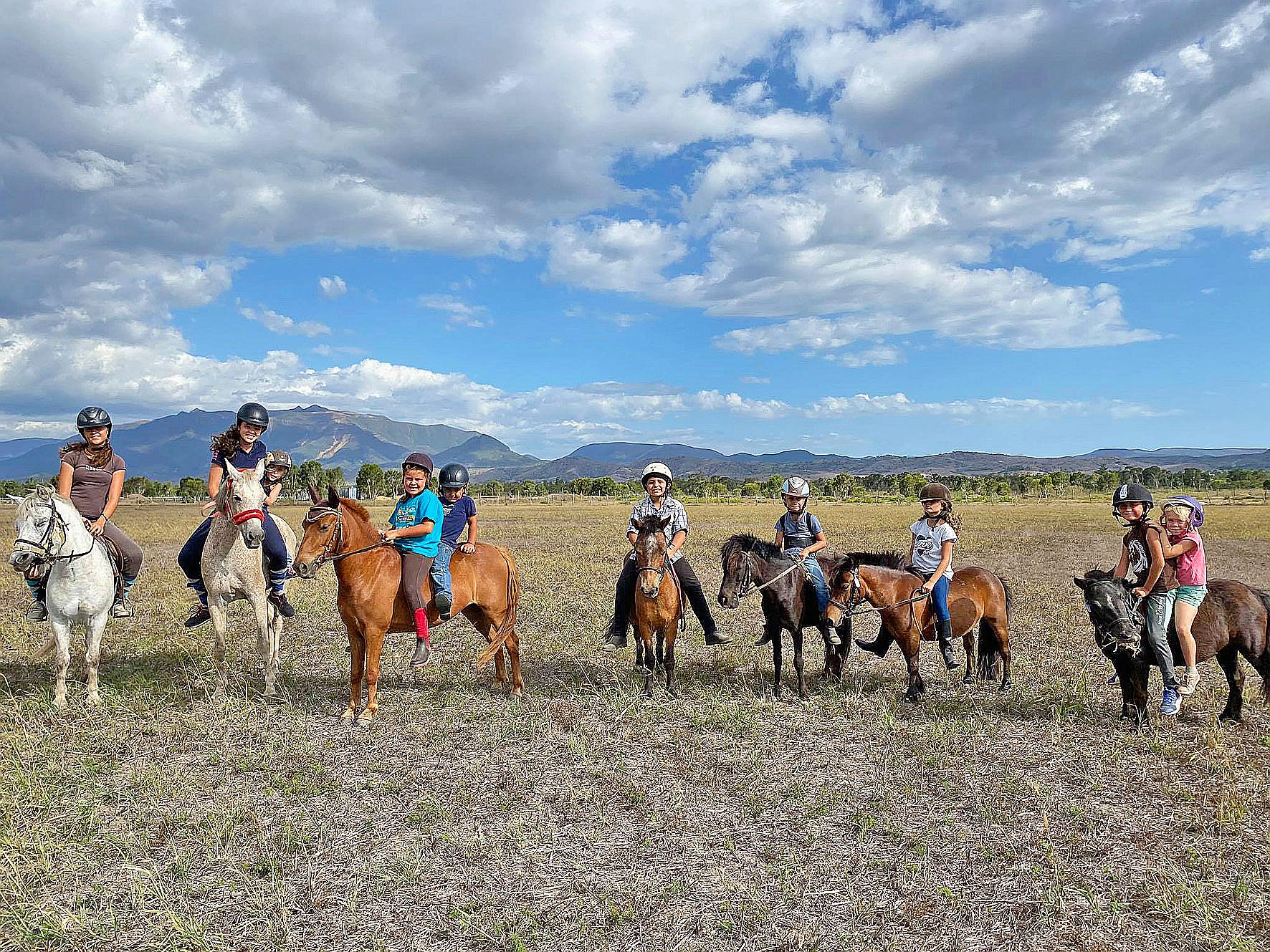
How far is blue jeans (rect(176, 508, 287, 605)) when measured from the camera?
877cm

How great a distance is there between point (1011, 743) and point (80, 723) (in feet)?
31.3

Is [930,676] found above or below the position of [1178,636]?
below

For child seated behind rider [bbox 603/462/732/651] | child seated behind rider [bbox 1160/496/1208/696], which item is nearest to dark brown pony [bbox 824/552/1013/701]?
child seated behind rider [bbox 603/462/732/651]

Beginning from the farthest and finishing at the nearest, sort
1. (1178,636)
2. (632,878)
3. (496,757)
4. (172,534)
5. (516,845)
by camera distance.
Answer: (172,534)
(1178,636)
(496,757)
(516,845)
(632,878)

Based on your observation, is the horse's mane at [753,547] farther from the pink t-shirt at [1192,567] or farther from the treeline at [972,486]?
the treeline at [972,486]

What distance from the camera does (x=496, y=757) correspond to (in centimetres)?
689

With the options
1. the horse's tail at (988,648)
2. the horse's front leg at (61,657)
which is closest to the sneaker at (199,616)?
→ the horse's front leg at (61,657)

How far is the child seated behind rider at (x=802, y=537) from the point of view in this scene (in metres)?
8.80

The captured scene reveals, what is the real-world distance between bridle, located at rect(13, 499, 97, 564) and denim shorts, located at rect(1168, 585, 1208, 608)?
1162 cm

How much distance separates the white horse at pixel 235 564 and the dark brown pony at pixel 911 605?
6.59 meters

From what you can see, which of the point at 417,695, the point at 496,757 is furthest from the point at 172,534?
the point at 496,757

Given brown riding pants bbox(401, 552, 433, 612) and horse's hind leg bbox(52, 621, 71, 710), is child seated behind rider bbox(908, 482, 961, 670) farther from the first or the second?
horse's hind leg bbox(52, 621, 71, 710)

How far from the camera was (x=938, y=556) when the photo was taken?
28.0 feet

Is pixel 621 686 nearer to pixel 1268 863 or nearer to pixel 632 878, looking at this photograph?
pixel 632 878
